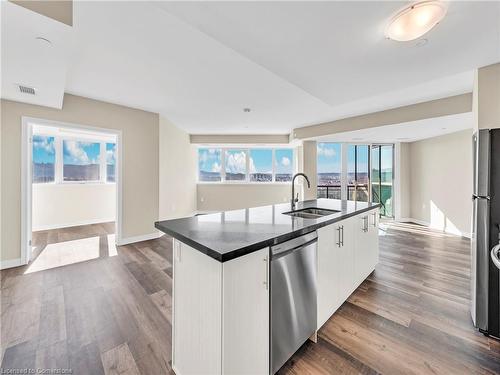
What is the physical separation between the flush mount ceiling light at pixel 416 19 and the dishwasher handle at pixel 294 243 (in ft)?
5.04

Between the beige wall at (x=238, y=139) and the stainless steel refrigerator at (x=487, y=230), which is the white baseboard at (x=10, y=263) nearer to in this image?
the beige wall at (x=238, y=139)

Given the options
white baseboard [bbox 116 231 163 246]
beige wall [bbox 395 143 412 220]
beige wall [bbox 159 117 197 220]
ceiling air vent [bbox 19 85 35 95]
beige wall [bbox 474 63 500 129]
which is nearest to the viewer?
beige wall [bbox 474 63 500 129]

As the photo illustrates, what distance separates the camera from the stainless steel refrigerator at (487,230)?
170 centimetres

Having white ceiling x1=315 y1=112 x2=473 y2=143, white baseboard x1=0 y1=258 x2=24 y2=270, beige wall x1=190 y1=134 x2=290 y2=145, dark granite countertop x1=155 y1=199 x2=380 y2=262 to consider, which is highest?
beige wall x1=190 y1=134 x2=290 y2=145

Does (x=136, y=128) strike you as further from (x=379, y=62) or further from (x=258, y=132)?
(x=379, y=62)

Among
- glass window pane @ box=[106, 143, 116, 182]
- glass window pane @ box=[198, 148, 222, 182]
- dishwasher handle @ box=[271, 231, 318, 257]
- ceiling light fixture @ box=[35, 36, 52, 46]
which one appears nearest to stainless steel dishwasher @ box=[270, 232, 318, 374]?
dishwasher handle @ box=[271, 231, 318, 257]

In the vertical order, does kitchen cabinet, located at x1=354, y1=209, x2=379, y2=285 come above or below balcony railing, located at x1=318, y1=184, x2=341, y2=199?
below

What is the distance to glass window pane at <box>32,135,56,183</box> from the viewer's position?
5.09 meters

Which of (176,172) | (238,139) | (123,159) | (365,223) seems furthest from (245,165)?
(365,223)

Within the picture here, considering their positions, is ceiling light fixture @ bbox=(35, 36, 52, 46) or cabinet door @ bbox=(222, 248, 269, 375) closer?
cabinet door @ bbox=(222, 248, 269, 375)

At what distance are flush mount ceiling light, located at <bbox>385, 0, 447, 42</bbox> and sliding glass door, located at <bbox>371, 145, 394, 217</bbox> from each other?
17.3 ft

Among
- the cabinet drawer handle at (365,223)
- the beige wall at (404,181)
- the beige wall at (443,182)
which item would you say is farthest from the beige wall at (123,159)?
the beige wall at (443,182)

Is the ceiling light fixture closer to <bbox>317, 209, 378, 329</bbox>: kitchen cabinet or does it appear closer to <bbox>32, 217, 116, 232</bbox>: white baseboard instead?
<bbox>317, 209, 378, 329</bbox>: kitchen cabinet

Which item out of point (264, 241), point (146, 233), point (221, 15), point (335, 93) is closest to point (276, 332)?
point (264, 241)
